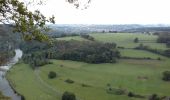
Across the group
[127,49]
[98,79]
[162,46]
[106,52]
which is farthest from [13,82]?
[162,46]

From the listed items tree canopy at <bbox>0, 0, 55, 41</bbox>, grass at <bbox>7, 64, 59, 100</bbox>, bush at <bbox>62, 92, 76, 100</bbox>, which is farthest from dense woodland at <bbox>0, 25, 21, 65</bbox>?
bush at <bbox>62, 92, 76, 100</bbox>

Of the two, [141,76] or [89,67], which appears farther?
[89,67]

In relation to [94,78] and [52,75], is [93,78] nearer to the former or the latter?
[94,78]

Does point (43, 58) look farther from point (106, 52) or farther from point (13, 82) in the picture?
point (13, 82)

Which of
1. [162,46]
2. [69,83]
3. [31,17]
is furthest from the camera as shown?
[162,46]

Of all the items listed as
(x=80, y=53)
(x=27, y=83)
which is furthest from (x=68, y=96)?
(x=80, y=53)

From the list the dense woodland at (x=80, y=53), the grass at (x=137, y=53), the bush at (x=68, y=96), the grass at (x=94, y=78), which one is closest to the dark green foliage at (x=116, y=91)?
the grass at (x=94, y=78)

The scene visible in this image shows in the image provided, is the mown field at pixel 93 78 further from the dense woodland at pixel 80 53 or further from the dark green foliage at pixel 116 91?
the dense woodland at pixel 80 53

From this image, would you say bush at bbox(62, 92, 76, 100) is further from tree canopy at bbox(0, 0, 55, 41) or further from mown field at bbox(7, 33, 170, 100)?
tree canopy at bbox(0, 0, 55, 41)
